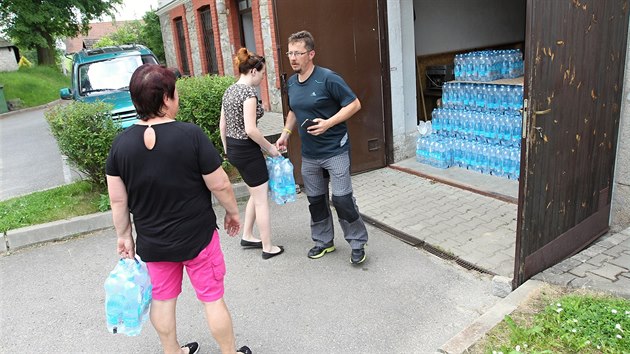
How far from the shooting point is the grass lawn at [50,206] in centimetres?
537

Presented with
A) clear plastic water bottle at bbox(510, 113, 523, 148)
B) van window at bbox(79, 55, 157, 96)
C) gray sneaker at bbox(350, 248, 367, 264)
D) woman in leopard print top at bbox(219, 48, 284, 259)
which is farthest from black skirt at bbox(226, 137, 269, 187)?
van window at bbox(79, 55, 157, 96)

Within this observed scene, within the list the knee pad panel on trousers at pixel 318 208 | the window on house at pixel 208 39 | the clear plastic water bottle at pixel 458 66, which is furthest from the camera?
the window on house at pixel 208 39

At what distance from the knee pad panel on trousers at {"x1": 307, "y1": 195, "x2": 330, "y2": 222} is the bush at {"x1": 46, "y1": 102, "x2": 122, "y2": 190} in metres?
2.80

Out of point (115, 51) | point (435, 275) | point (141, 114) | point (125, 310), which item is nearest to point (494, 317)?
point (435, 275)

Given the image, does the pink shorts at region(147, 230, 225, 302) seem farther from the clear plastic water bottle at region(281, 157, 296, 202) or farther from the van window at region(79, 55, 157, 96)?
the van window at region(79, 55, 157, 96)

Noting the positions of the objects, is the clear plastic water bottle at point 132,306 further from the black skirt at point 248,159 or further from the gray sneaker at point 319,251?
the gray sneaker at point 319,251

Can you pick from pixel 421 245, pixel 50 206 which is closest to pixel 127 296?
pixel 421 245

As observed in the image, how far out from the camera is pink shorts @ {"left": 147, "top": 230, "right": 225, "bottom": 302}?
2.65 m

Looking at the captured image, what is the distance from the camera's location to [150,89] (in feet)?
7.84

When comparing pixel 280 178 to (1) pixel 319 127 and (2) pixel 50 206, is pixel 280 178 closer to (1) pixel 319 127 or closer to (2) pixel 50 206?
(1) pixel 319 127

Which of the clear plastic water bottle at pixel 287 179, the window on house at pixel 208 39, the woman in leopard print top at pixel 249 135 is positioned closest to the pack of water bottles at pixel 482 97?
the clear plastic water bottle at pixel 287 179

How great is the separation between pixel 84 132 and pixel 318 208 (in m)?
3.08

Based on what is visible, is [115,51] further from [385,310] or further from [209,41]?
Answer: [385,310]

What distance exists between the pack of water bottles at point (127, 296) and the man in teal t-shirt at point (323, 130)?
175 centimetres
